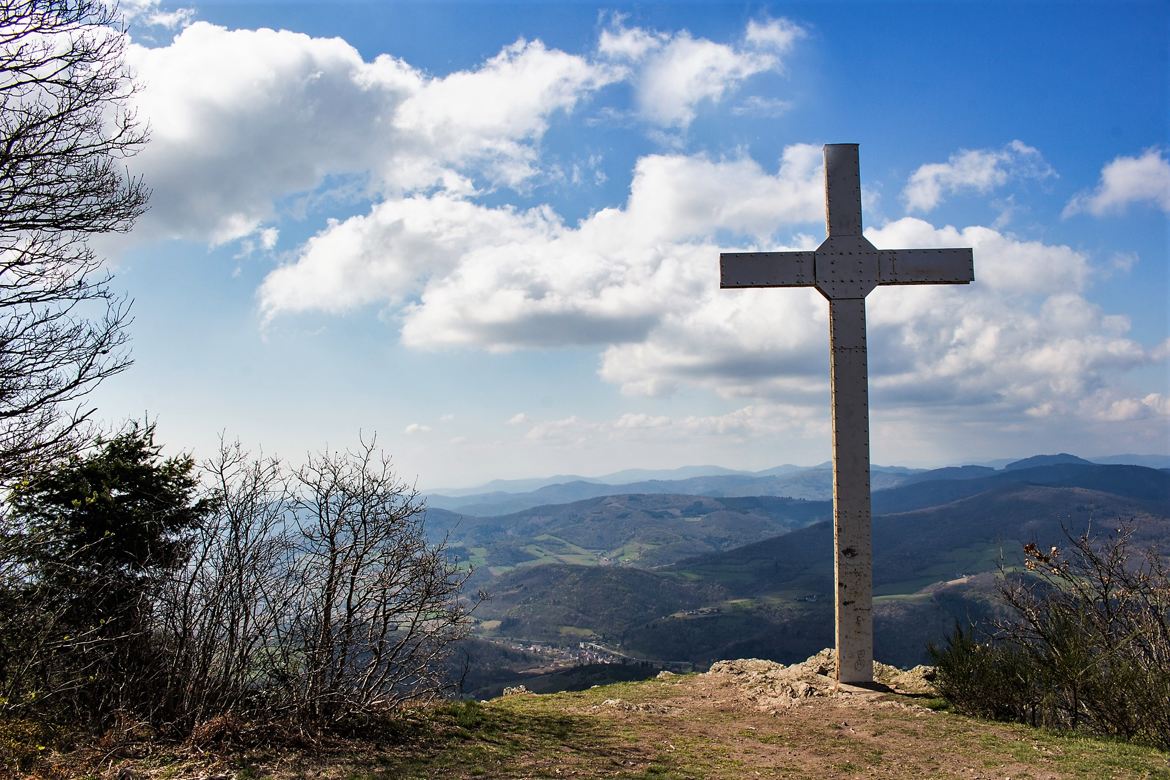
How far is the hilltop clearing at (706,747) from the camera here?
6848 millimetres

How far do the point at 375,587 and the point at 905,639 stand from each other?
486ft

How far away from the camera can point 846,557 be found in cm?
1099

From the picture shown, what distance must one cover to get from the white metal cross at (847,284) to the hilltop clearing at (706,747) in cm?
191

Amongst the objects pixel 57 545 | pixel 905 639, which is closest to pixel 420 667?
pixel 57 545

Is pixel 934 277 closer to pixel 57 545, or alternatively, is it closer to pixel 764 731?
pixel 764 731

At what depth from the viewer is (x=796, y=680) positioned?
11.5 meters

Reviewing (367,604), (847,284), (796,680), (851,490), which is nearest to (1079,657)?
(851,490)

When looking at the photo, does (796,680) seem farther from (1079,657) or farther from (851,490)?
(1079,657)

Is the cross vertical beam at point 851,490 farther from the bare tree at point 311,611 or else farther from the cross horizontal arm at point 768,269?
the bare tree at point 311,611

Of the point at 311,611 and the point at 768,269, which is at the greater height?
the point at 768,269

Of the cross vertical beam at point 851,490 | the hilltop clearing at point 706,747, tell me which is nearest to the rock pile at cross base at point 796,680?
the hilltop clearing at point 706,747

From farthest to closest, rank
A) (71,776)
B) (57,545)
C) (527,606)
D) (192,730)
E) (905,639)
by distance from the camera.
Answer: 1. (527,606)
2. (905,639)
3. (57,545)
4. (192,730)
5. (71,776)

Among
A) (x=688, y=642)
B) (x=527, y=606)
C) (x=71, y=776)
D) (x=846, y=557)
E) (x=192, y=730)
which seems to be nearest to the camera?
(x=71, y=776)

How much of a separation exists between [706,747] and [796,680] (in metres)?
4.06
